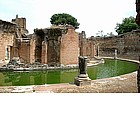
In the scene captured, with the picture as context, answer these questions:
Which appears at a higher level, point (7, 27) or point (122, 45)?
point (7, 27)

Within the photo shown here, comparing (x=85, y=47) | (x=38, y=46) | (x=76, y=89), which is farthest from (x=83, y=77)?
(x=85, y=47)

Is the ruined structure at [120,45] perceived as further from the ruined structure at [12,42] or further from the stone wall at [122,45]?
the ruined structure at [12,42]

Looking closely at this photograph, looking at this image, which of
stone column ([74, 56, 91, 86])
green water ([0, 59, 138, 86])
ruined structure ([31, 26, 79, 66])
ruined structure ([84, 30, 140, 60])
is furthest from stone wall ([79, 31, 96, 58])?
stone column ([74, 56, 91, 86])

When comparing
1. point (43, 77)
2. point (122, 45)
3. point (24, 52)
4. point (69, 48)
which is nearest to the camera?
point (43, 77)

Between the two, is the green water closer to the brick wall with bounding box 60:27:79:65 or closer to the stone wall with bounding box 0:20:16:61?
the brick wall with bounding box 60:27:79:65

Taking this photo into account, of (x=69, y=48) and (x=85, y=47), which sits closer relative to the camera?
(x=69, y=48)

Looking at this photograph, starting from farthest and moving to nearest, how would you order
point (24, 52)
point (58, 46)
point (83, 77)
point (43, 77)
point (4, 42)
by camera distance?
point (4, 42) → point (24, 52) → point (58, 46) → point (43, 77) → point (83, 77)

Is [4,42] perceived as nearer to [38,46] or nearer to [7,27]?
[7,27]

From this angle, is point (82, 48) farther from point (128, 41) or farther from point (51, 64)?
point (51, 64)

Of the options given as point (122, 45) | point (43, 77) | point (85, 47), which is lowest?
point (43, 77)

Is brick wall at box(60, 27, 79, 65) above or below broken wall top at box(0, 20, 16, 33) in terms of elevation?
below
